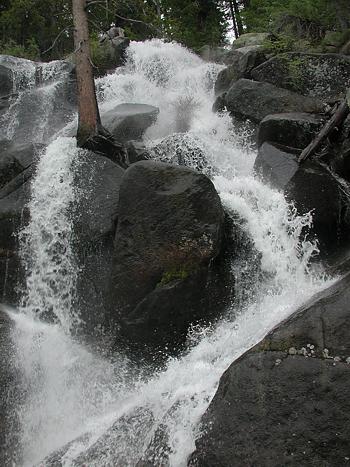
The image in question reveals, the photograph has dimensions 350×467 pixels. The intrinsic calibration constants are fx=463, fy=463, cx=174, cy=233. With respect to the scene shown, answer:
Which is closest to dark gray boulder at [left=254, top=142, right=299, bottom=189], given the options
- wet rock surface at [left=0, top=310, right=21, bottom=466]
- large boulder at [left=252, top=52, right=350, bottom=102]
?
large boulder at [left=252, top=52, right=350, bottom=102]

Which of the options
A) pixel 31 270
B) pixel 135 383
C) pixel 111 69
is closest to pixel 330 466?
pixel 135 383

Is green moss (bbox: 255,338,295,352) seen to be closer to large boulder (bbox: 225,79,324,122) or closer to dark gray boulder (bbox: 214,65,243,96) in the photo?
large boulder (bbox: 225,79,324,122)

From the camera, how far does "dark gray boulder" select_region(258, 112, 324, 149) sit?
1100 centimetres

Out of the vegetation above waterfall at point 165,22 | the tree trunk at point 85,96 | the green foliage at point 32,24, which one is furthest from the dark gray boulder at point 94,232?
the green foliage at point 32,24

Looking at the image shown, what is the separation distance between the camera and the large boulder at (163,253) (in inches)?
313

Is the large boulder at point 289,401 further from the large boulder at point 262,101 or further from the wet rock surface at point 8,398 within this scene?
the large boulder at point 262,101

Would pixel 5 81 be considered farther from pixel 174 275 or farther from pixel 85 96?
pixel 174 275

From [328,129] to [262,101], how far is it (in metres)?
3.60

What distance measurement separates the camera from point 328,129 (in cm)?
1009

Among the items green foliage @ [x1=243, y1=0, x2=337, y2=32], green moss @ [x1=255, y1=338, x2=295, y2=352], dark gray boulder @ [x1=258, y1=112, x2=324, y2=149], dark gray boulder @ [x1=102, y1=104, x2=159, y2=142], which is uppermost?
green foliage @ [x1=243, y1=0, x2=337, y2=32]

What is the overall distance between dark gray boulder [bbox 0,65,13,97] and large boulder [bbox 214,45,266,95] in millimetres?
8620

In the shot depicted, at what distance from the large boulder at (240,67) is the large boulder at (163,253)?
812 cm

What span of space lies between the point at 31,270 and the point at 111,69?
1393 cm

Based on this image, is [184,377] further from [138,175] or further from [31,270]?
[31,270]
